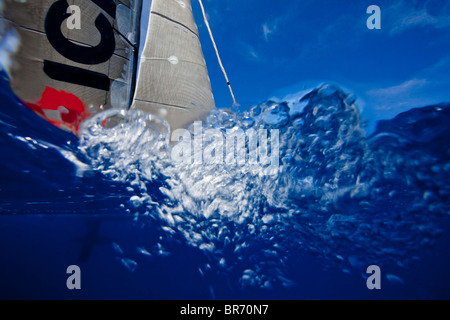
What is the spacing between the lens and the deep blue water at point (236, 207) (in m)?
2.75

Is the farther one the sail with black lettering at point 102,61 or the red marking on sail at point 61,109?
the sail with black lettering at point 102,61

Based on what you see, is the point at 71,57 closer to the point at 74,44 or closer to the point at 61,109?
the point at 74,44

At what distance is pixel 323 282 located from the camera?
5629 millimetres

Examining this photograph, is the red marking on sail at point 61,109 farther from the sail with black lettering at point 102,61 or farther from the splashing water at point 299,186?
the splashing water at point 299,186

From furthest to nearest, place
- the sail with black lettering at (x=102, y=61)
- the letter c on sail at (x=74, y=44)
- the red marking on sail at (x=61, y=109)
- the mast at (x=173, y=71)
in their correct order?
1. the mast at (x=173, y=71)
2. the letter c on sail at (x=74, y=44)
3. the sail with black lettering at (x=102, y=61)
4. the red marking on sail at (x=61, y=109)

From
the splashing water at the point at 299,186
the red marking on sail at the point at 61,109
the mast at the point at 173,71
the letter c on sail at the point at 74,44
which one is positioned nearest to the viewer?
the splashing water at the point at 299,186

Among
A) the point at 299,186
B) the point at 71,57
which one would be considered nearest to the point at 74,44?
the point at 71,57

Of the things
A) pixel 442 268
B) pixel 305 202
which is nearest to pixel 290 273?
pixel 305 202

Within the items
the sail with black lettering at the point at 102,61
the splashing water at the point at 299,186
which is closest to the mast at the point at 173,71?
the sail with black lettering at the point at 102,61

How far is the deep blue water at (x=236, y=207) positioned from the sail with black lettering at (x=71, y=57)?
1.93 ft

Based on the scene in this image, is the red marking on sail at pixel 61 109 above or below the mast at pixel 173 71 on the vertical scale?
below

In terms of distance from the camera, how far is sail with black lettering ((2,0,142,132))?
323 cm

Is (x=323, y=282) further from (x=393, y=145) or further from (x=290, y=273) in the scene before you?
(x=393, y=145)

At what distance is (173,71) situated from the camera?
5.37 metres
